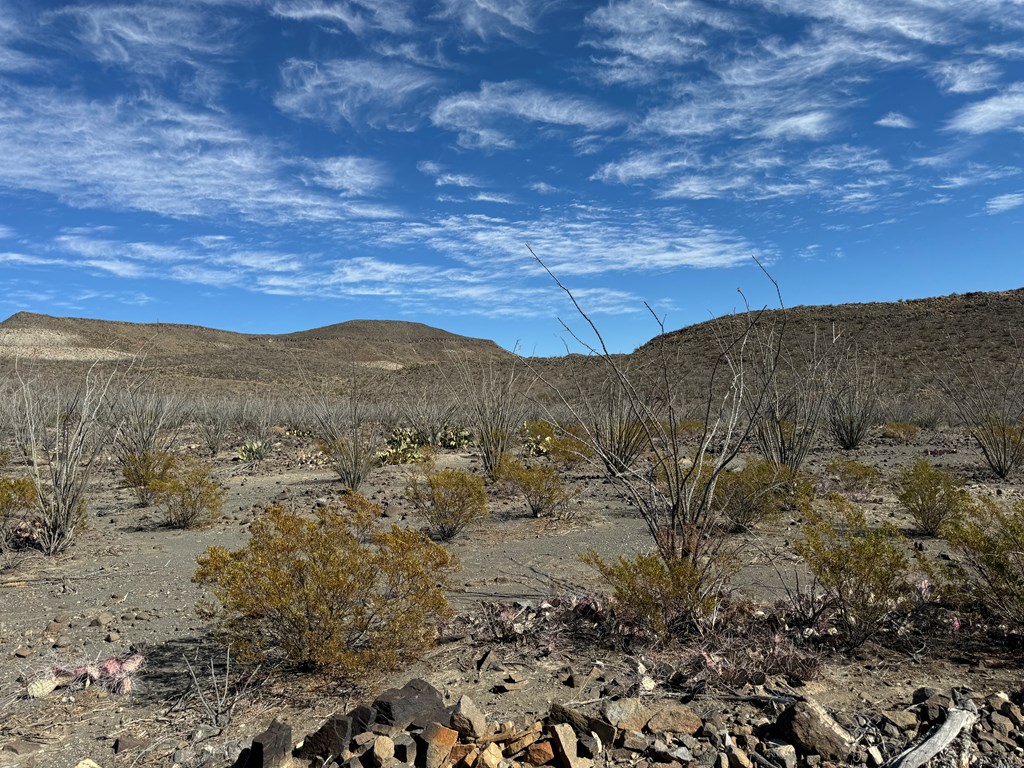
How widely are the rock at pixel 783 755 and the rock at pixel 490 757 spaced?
1.24 metres

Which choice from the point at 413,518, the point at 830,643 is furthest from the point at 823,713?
the point at 413,518

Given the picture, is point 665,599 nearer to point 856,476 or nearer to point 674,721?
point 674,721

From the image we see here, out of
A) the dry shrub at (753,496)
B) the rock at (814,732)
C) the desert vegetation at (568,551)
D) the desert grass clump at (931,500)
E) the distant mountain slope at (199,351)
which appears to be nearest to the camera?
the rock at (814,732)

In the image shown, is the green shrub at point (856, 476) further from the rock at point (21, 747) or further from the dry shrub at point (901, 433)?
the rock at point (21, 747)

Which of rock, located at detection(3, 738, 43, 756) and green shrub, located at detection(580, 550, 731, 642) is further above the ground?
green shrub, located at detection(580, 550, 731, 642)

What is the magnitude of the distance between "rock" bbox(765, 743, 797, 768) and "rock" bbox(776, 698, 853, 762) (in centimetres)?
6

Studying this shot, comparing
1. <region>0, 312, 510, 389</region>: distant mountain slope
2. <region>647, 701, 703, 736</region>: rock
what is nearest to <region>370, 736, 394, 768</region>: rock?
<region>647, 701, 703, 736</region>: rock

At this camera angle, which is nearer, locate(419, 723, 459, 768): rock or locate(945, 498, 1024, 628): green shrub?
locate(419, 723, 459, 768): rock

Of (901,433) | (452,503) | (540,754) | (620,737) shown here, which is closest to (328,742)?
(540,754)

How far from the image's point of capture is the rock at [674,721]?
11.6 feet

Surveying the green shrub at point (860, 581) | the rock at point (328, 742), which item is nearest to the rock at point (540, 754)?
the rock at point (328, 742)

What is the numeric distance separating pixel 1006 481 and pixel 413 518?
29.6 ft

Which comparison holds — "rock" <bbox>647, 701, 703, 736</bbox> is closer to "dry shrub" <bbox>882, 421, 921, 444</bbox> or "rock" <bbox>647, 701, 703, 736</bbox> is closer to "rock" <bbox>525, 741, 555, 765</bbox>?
"rock" <bbox>525, 741, 555, 765</bbox>

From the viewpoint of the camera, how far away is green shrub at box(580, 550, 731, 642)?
179 inches
